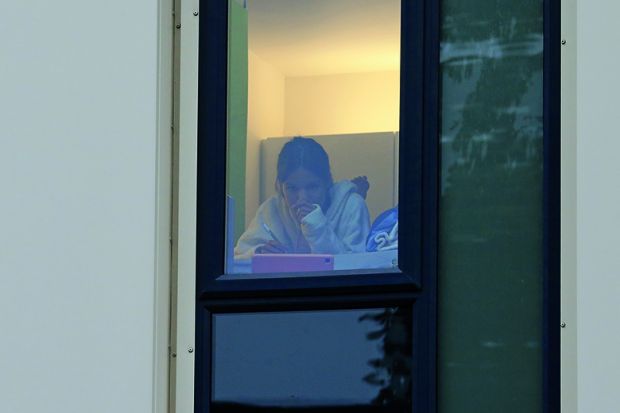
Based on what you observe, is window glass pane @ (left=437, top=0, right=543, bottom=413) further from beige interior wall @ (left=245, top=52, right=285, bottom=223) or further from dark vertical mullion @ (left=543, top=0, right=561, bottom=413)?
beige interior wall @ (left=245, top=52, right=285, bottom=223)

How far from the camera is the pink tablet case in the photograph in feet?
10.8

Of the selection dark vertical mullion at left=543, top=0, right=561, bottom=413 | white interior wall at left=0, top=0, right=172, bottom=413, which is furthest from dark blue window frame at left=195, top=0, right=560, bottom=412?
white interior wall at left=0, top=0, right=172, bottom=413

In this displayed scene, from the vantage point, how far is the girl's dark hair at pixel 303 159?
3314 mm

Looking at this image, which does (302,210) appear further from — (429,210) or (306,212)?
(429,210)

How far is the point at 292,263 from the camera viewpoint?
330 cm

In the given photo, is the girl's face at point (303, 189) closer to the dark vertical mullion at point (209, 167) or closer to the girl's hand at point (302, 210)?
the girl's hand at point (302, 210)

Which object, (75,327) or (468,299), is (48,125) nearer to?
(75,327)

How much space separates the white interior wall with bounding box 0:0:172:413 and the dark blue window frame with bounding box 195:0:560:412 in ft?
0.39

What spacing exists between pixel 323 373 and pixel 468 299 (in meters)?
0.41

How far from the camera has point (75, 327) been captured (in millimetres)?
3318
